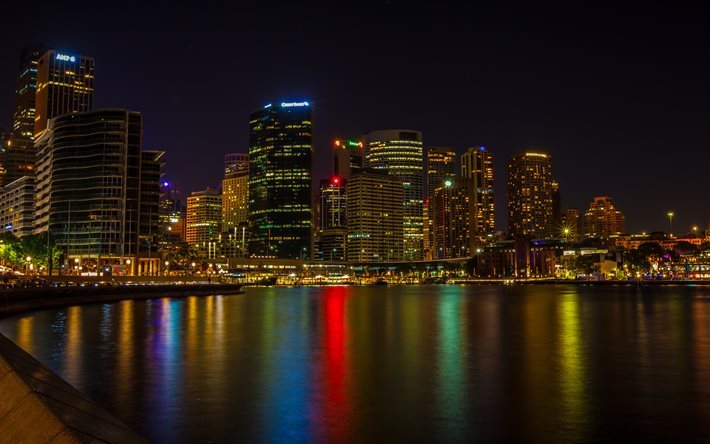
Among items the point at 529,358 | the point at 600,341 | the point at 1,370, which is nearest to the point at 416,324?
the point at 600,341

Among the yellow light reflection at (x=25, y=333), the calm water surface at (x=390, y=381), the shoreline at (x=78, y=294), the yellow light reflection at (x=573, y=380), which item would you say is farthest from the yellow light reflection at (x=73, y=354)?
the shoreline at (x=78, y=294)

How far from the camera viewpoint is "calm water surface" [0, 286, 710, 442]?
1861 centimetres

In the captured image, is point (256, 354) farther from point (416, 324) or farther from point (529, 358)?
point (416, 324)

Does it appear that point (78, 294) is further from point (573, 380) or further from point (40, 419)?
point (40, 419)

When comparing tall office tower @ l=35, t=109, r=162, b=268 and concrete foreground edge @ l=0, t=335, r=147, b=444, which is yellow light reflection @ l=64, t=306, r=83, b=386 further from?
tall office tower @ l=35, t=109, r=162, b=268

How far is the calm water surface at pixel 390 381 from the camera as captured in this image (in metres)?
18.6

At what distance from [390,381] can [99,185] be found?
611 feet

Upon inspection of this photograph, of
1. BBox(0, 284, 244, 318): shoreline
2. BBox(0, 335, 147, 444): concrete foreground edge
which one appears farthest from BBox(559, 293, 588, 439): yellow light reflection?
BBox(0, 284, 244, 318): shoreline

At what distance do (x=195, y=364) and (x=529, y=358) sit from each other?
60.9 feet

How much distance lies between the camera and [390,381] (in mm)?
27094

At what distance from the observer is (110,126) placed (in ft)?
636

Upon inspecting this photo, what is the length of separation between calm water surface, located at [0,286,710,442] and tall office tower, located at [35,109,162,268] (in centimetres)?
15016

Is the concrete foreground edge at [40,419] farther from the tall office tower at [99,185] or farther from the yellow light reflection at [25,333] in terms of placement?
the tall office tower at [99,185]

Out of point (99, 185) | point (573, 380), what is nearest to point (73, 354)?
point (573, 380)
